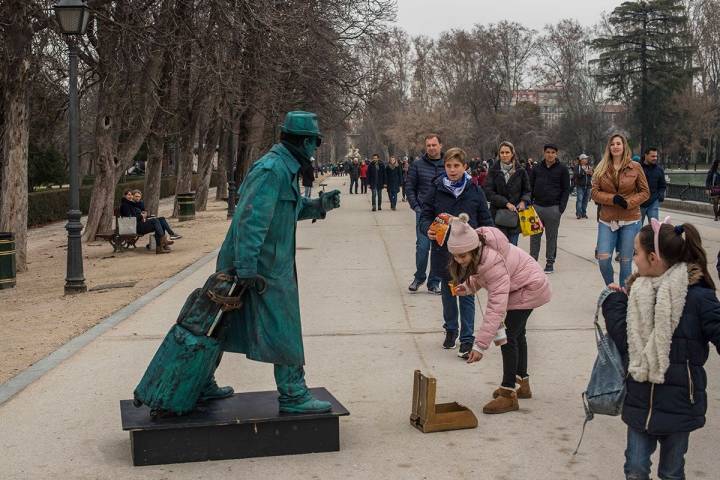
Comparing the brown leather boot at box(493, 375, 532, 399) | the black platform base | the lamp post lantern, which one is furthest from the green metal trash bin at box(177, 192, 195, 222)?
the black platform base

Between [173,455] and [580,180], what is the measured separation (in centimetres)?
2101

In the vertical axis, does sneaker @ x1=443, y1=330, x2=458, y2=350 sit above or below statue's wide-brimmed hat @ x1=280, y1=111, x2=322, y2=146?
below

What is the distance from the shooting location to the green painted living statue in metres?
5.20

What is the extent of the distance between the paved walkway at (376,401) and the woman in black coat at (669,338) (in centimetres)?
97

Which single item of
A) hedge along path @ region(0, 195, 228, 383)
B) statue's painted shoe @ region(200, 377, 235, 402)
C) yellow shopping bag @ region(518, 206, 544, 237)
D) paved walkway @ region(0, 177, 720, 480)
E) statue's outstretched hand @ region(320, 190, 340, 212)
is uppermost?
statue's outstretched hand @ region(320, 190, 340, 212)

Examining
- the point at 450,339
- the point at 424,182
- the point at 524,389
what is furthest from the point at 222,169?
the point at 524,389

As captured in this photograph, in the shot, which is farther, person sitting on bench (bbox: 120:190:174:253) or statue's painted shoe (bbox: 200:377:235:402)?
person sitting on bench (bbox: 120:190:174:253)

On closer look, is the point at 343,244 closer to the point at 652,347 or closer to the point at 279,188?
the point at 279,188

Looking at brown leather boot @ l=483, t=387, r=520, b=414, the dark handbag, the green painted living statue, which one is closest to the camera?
the green painted living statue

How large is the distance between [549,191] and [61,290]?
6.86 m

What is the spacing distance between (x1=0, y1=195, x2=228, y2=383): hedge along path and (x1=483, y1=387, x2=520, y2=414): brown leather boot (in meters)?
3.68

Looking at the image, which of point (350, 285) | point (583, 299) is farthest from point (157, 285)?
point (583, 299)

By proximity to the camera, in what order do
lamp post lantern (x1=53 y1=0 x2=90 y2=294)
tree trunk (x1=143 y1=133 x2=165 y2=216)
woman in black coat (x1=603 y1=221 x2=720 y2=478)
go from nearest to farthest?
1. woman in black coat (x1=603 y1=221 x2=720 y2=478)
2. lamp post lantern (x1=53 y1=0 x2=90 y2=294)
3. tree trunk (x1=143 y1=133 x2=165 y2=216)

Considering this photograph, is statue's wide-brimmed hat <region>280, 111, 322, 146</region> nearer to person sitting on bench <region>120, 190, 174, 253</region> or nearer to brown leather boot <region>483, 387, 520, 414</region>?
brown leather boot <region>483, 387, 520, 414</region>
